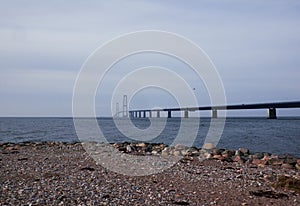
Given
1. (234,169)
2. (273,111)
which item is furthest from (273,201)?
(273,111)

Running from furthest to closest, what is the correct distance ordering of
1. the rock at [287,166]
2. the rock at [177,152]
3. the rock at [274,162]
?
the rock at [177,152]
the rock at [274,162]
the rock at [287,166]

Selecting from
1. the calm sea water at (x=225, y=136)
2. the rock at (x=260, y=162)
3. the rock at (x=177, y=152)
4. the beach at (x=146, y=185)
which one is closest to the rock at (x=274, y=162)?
the rock at (x=260, y=162)

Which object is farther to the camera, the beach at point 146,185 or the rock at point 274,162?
the rock at point 274,162

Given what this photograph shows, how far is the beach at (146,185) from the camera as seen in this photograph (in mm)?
9773

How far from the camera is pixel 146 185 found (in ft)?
37.5

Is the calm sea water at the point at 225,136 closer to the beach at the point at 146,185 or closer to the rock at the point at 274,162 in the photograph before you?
the rock at the point at 274,162

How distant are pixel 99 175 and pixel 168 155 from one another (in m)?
7.32

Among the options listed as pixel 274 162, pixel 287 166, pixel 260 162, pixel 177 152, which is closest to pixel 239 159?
pixel 260 162

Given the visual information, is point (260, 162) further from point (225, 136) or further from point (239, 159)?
point (225, 136)

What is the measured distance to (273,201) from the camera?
1016 cm

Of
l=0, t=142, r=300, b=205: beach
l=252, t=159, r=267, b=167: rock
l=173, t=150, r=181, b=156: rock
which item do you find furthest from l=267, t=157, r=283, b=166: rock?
l=173, t=150, r=181, b=156: rock

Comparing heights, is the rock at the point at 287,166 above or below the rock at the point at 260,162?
below

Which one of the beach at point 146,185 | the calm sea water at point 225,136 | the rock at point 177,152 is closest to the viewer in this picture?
the beach at point 146,185

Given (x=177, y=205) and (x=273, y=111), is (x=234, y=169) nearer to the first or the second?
(x=177, y=205)
